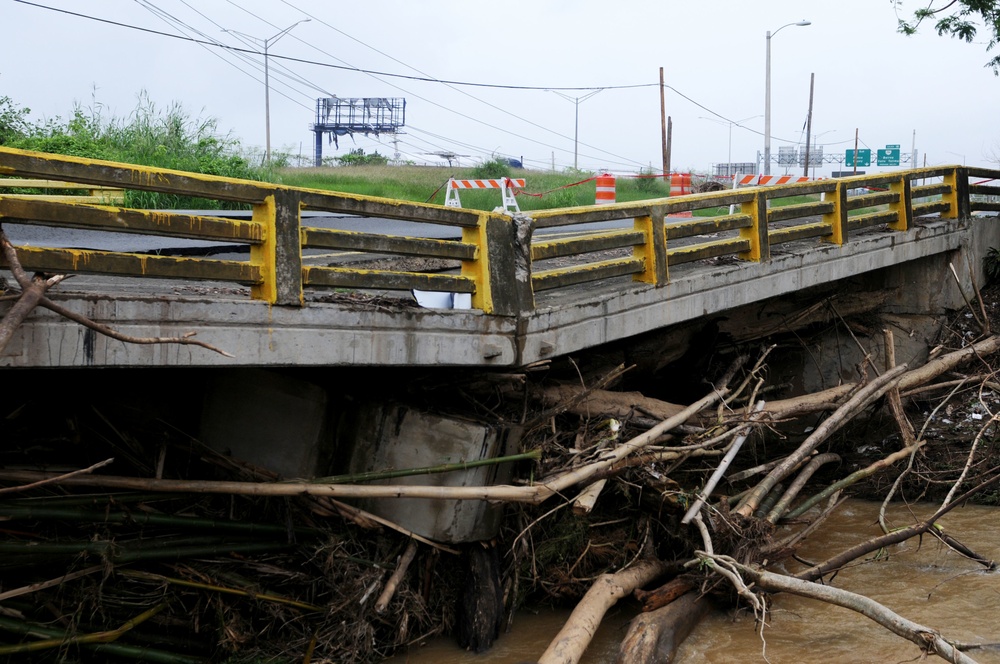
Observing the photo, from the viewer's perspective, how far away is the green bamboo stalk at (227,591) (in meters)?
5.63

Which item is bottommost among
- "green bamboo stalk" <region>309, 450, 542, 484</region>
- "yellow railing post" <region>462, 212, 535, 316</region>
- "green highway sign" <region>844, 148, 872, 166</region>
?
"green bamboo stalk" <region>309, 450, 542, 484</region>

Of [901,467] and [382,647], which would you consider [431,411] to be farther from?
[901,467]

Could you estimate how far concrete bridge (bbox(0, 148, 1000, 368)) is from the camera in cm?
452

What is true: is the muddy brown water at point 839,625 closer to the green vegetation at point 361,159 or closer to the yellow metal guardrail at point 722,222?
the yellow metal guardrail at point 722,222

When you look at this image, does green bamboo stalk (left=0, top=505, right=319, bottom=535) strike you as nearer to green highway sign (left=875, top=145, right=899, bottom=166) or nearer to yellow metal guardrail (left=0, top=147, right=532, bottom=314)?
yellow metal guardrail (left=0, top=147, right=532, bottom=314)

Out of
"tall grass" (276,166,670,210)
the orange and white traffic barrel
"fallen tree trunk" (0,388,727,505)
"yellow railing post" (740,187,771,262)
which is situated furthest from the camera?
"tall grass" (276,166,670,210)

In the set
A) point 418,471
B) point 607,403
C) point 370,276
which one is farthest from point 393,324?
point 607,403

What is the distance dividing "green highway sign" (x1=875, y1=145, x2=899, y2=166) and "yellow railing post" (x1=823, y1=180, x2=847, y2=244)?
168ft

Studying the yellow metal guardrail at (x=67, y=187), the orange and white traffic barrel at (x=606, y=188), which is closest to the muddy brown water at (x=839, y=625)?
the yellow metal guardrail at (x=67, y=187)

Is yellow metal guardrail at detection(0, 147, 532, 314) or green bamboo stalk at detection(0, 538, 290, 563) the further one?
green bamboo stalk at detection(0, 538, 290, 563)

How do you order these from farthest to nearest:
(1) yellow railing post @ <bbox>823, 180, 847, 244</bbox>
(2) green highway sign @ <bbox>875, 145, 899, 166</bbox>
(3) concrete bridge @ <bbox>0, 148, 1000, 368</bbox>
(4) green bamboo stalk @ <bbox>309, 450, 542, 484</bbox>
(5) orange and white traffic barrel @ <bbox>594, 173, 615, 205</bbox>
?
(2) green highway sign @ <bbox>875, 145, 899, 166</bbox>, (5) orange and white traffic barrel @ <bbox>594, 173, 615, 205</bbox>, (1) yellow railing post @ <bbox>823, 180, 847, 244</bbox>, (4) green bamboo stalk @ <bbox>309, 450, 542, 484</bbox>, (3) concrete bridge @ <bbox>0, 148, 1000, 368</bbox>

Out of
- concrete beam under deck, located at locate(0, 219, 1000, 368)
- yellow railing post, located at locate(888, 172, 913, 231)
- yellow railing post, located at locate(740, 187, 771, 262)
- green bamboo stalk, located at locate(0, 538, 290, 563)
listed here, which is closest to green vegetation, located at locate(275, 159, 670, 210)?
yellow railing post, located at locate(888, 172, 913, 231)

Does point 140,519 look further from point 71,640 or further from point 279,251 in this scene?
point 279,251

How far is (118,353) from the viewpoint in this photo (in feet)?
15.1
